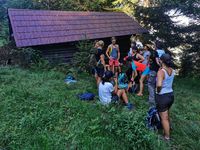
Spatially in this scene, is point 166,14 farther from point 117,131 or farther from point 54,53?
point 117,131

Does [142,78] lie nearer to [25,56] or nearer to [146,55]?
[146,55]

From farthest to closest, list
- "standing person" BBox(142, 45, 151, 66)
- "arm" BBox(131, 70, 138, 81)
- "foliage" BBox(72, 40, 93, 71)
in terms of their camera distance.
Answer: "foliage" BBox(72, 40, 93, 71) < "arm" BBox(131, 70, 138, 81) < "standing person" BBox(142, 45, 151, 66)

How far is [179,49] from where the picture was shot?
14.6 m

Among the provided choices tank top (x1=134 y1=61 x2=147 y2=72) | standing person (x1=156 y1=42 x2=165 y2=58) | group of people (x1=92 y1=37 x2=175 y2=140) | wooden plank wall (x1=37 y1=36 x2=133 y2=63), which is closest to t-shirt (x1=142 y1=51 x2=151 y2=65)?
group of people (x1=92 y1=37 x2=175 y2=140)

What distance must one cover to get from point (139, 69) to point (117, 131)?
128 inches

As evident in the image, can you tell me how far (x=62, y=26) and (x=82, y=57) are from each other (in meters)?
2.18

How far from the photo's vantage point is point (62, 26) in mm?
12555

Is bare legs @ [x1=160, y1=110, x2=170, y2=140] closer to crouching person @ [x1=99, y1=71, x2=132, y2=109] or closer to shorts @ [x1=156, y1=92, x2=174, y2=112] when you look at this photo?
shorts @ [x1=156, y1=92, x2=174, y2=112]

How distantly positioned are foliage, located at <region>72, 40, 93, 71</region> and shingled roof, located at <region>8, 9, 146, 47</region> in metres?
0.68

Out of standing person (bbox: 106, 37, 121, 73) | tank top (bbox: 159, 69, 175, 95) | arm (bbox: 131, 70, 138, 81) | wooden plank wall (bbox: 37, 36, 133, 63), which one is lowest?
wooden plank wall (bbox: 37, 36, 133, 63)

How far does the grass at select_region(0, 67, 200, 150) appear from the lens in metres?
4.80

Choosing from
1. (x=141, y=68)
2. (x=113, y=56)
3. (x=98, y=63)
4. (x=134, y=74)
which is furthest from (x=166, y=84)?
(x=113, y=56)

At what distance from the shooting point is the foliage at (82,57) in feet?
37.1

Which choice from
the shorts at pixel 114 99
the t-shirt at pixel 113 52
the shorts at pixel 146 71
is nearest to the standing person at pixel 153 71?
the shorts at pixel 146 71
